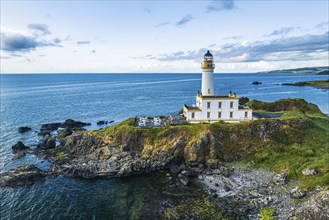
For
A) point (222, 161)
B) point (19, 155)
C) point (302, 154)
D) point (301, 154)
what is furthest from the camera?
point (19, 155)

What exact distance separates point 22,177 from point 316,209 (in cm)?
3411

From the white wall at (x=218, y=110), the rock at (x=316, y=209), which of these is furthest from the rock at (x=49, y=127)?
the rock at (x=316, y=209)

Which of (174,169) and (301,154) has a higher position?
(301,154)

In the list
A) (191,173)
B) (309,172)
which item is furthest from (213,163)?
(309,172)

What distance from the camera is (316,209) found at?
22.3 metres

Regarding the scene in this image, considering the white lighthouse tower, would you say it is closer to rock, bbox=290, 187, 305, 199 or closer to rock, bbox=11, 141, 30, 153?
rock, bbox=290, 187, 305, 199

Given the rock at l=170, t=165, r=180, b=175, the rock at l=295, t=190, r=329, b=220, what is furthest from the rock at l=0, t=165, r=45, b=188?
the rock at l=295, t=190, r=329, b=220

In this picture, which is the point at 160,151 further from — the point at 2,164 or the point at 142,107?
the point at 142,107

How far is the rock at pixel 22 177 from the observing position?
32219mm

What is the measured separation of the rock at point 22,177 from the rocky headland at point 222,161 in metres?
0.14

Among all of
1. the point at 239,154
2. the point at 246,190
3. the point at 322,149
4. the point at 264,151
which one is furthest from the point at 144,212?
the point at 322,149

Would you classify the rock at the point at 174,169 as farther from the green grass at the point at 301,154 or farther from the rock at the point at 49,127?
A: the rock at the point at 49,127

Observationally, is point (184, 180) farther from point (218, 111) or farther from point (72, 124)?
point (72, 124)

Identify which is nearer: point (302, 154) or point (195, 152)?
point (302, 154)
